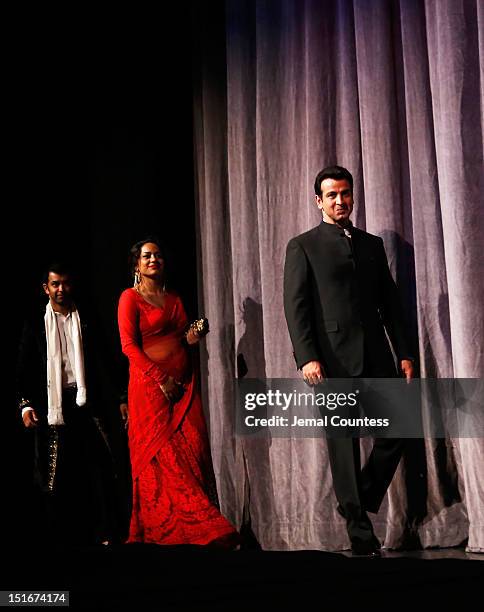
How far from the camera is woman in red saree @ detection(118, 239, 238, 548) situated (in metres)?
3.77

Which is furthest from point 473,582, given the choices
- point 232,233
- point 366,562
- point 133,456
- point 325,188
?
point 232,233

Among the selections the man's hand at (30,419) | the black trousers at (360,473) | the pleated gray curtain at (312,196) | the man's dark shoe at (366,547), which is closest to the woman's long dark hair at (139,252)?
the pleated gray curtain at (312,196)

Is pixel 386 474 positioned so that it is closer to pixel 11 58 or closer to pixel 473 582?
pixel 473 582

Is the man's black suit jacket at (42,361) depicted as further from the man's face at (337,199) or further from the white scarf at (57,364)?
the man's face at (337,199)

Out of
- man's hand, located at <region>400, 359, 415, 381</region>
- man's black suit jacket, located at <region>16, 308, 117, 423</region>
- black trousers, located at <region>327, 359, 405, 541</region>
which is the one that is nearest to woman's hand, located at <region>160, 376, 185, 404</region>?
man's black suit jacket, located at <region>16, 308, 117, 423</region>

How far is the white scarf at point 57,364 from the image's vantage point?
403 centimetres

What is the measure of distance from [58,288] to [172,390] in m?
0.76

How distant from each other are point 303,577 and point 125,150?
138 inches

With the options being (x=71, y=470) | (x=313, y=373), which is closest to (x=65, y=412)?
(x=71, y=470)

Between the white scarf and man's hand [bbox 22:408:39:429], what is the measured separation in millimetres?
63

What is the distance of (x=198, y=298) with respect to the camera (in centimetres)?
458

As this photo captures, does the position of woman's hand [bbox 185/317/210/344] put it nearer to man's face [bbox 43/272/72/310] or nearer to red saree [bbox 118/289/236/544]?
red saree [bbox 118/289/236/544]

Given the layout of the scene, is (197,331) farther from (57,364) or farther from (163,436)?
(57,364)

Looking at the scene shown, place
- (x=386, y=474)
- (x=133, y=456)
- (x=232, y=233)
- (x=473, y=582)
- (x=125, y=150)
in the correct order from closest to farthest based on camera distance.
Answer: (x=473, y=582), (x=386, y=474), (x=133, y=456), (x=232, y=233), (x=125, y=150)
